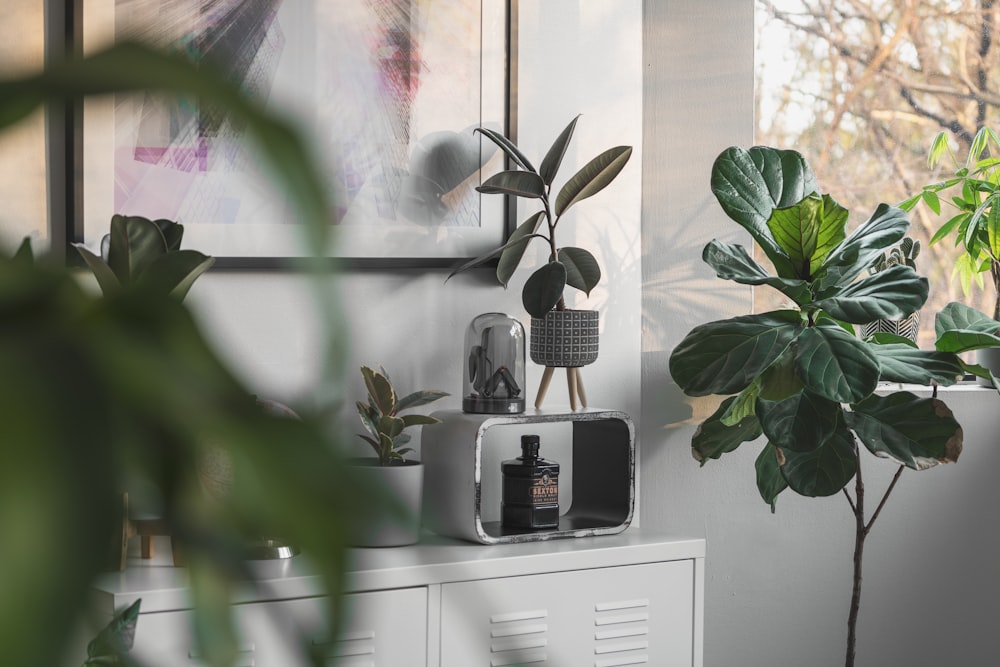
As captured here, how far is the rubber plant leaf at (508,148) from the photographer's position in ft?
7.41

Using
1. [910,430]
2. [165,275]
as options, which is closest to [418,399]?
[910,430]

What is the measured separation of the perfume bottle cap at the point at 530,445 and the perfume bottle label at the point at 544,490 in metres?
0.05

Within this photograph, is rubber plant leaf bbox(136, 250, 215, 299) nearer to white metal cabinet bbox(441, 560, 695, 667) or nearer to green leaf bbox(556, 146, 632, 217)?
white metal cabinet bbox(441, 560, 695, 667)

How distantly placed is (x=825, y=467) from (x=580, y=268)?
0.65 meters

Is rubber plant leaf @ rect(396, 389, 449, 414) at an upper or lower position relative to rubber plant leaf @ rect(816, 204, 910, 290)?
lower

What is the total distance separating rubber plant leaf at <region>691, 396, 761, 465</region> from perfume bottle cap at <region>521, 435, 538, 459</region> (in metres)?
0.38

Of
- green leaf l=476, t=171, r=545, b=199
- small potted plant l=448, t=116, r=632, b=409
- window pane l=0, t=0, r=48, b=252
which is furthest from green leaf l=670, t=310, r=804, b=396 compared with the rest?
window pane l=0, t=0, r=48, b=252

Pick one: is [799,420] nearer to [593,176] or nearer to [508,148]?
[593,176]

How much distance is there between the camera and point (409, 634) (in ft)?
6.52

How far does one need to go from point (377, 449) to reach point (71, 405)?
2133 mm

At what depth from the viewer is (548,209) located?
2320 mm

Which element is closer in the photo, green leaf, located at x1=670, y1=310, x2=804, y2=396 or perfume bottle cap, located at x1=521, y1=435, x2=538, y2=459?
green leaf, located at x1=670, y1=310, x2=804, y2=396

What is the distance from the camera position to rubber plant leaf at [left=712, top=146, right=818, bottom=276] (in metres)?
2.38

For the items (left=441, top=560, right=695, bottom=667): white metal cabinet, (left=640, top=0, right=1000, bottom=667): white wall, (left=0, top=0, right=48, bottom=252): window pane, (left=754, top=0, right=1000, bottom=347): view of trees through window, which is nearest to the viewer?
(left=0, top=0, right=48, bottom=252): window pane
